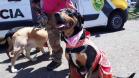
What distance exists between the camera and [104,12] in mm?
9375

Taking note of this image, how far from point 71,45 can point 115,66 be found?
260 cm

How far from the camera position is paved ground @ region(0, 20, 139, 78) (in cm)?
632

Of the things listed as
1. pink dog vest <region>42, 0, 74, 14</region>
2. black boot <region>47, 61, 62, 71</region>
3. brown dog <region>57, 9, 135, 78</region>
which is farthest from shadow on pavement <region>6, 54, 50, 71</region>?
brown dog <region>57, 9, 135, 78</region>

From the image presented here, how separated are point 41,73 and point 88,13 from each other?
10.2ft

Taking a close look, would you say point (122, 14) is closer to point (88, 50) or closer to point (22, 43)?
point (22, 43)

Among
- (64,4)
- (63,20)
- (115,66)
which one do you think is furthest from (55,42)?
(63,20)

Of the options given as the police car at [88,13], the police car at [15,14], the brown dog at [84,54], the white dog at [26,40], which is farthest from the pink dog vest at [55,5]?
the police car at [15,14]

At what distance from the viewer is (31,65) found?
6934mm

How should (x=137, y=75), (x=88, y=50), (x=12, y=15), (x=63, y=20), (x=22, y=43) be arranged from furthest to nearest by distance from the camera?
(x=12, y=15)
(x=22, y=43)
(x=137, y=75)
(x=88, y=50)
(x=63, y=20)

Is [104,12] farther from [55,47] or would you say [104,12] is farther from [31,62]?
[55,47]

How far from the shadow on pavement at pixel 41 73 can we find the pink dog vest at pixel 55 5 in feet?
4.91

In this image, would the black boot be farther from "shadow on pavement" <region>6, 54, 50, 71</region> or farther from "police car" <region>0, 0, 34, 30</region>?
"police car" <region>0, 0, 34, 30</region>

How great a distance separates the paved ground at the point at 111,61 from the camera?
6316mm

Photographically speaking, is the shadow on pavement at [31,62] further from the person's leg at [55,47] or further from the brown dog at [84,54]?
the brown dog at [84,54]
